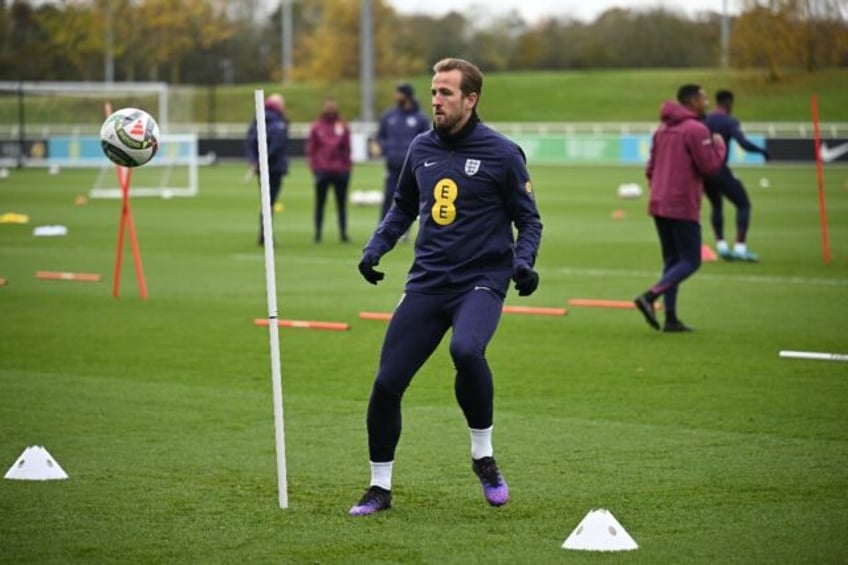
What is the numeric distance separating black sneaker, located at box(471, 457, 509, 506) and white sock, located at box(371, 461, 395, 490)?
0.45 meters

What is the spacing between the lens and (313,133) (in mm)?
24969

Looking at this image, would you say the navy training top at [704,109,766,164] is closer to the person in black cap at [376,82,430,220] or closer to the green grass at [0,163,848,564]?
the green grass at [0,163,848,564]

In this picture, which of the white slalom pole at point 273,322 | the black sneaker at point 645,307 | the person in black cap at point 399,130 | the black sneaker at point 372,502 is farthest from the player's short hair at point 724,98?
the black sneaker at point 372,502

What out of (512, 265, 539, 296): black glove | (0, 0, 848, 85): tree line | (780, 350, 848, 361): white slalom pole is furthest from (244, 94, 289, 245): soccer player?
(0, 0, 848, 85): tree line

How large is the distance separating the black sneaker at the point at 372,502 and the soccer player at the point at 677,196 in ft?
23.0

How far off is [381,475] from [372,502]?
0.16 metres

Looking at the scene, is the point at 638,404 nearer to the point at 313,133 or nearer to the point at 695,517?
the point at 695,517

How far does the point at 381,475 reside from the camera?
7738mm

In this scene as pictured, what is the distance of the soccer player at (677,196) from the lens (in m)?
14.4

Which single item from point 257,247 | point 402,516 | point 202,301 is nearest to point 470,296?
point 402,516

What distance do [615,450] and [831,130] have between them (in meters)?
48.6

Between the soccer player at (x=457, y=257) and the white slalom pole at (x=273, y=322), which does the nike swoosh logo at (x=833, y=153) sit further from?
the white slalom pole at (x=273, y=322)

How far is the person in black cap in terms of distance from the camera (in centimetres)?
2416

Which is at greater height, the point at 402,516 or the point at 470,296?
the point at 470,296
